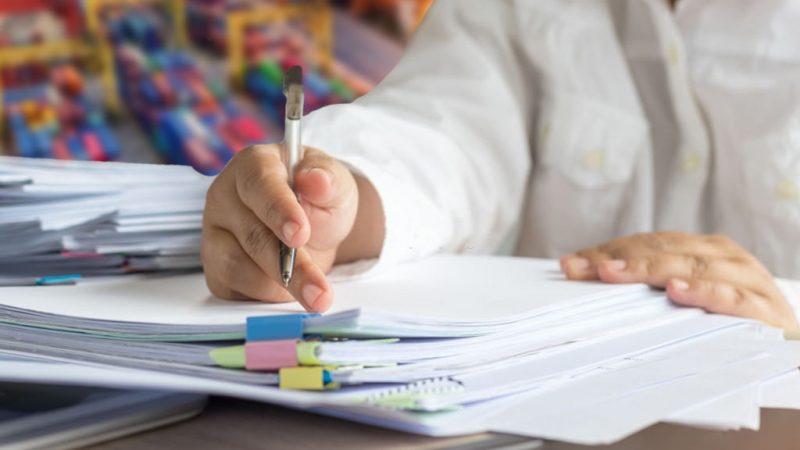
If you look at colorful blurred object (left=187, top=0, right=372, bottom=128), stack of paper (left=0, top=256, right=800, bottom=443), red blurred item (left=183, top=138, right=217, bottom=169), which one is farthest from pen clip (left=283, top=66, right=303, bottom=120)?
colorful blurred object (left=187, top=0, right=372, bottom=128)

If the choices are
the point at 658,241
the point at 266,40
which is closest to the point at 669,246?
the point at 658,241

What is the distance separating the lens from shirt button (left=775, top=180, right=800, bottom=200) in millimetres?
810

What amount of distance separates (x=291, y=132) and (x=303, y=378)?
0.56ft

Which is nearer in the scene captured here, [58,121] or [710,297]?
[710,297]

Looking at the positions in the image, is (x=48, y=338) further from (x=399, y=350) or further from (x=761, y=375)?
(x=761, y=375)

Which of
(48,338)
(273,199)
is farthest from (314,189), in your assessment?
(48,338)

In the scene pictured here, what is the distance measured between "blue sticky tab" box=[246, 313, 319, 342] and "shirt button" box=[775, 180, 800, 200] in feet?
1.89

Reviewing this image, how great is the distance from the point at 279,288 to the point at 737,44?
54 centimetres

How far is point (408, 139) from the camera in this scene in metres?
0.80

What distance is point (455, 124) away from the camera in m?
0.86

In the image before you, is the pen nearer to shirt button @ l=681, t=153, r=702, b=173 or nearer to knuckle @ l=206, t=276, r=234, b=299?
knuckle @ l=206, t=276, r=234, b=299

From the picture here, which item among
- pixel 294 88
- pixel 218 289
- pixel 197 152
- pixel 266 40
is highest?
pixel 266 40

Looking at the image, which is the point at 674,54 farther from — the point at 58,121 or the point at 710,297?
the point at 58,121

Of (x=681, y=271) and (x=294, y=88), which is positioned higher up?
(x=294, y=88)
